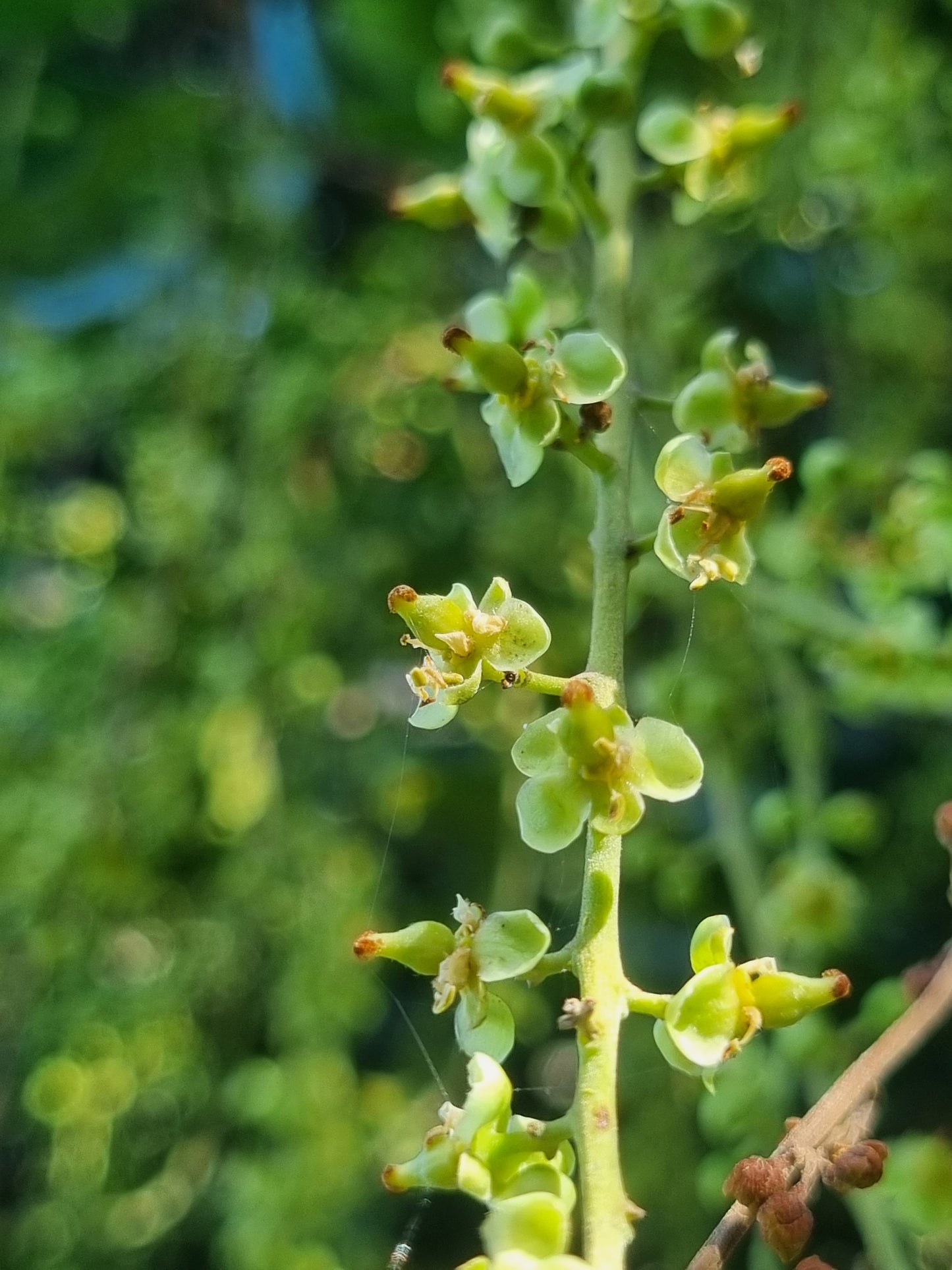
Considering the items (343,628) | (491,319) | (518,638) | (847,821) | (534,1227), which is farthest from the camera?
(343,628)

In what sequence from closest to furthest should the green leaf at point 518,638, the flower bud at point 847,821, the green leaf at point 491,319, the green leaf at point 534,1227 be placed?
the green leaf at point 534,1227 → the green leaf at point 518,638 → the green leaf at point 491,319 → the flower bud at point 847,821

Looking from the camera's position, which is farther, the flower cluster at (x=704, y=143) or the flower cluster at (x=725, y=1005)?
the flower cluster at (x=704, y=143)

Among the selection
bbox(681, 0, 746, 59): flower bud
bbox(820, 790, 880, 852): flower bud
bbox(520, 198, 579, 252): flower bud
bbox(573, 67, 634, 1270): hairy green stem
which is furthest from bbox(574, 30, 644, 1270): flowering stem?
bbox(820, 790, 880, 852): flower bud

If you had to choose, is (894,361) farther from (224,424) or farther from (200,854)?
(200,854)

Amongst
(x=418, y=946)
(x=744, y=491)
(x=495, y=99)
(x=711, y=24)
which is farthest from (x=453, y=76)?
(x=418, y=946)

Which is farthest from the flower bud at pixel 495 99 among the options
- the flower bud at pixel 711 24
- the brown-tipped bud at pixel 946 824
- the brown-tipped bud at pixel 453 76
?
the brown-tipped bud at pixel 946 824

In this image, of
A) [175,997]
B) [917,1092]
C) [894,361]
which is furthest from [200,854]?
[894,361]

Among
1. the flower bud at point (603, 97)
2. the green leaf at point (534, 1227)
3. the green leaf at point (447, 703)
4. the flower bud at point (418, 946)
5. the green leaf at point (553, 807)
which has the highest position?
the flower bud at point (603, 97)

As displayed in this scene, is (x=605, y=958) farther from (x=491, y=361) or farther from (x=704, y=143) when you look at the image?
(x=704, y=143)

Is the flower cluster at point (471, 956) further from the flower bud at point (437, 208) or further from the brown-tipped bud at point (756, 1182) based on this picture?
the flower bud at point (437, 208)
